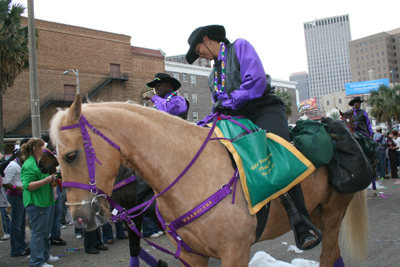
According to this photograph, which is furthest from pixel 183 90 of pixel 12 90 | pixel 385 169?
pixel 385 169

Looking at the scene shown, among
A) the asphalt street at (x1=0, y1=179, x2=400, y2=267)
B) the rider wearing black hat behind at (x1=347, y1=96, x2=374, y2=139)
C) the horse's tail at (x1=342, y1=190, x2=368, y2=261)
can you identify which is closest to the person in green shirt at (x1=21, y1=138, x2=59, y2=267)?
the asphalt street at (x1=0, y1=179, x2=400, y2=267)

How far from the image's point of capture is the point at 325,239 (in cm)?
318

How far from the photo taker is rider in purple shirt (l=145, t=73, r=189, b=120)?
4.22 m

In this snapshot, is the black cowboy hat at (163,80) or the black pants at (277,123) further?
the black cowboy hat at (163,80)

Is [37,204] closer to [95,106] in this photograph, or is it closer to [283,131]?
[95,106]

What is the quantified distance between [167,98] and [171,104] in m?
0.21

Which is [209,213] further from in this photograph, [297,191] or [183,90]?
[183,90]

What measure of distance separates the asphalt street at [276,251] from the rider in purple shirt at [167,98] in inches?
96.7

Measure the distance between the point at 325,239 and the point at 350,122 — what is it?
5310 millimetres

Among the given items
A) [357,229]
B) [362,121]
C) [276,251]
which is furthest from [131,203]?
[362,121]

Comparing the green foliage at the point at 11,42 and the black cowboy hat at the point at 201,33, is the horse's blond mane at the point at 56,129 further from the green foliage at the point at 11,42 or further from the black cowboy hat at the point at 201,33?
the green foliage at the point at 11,42

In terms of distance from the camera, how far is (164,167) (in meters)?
2.15

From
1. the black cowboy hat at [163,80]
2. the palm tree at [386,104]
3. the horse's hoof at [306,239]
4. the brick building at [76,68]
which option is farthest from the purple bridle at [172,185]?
the palm tree at [386,104]

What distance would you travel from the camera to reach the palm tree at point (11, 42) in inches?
608
